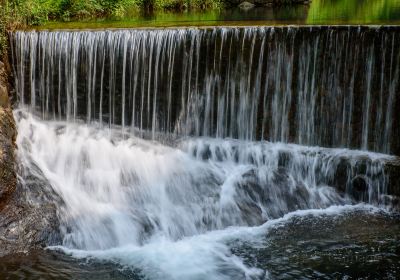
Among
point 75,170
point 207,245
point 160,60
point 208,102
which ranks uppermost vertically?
point 160,60

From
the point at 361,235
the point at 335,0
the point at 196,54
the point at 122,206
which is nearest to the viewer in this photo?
the point at 361,235

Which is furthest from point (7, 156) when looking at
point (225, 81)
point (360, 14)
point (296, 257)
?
point (360, 14)

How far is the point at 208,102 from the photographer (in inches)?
403

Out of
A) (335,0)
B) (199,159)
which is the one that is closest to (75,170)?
(199,159)

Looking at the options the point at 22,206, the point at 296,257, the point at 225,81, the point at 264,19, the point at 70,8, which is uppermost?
the point at 70,8

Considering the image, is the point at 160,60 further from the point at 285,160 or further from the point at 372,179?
the point at 372,179

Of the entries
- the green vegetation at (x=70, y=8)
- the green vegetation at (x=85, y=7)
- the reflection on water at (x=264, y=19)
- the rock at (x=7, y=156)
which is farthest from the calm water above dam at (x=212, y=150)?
the green vegetation at (x=85, y=7)

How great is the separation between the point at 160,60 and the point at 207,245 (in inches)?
166

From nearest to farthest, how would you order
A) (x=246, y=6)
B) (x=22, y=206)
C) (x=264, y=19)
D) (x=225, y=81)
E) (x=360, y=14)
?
(x=22, y=206) → (x=225, y=81) → (x=264, y=19) → (x=360, y=14) → (x=246, y=6)

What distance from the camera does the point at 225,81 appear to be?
397 inches

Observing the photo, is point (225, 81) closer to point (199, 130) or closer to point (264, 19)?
point (199, 130)

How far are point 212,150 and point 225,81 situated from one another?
1373mm

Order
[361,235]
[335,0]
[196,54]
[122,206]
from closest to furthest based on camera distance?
[361,235]
[122,206]
[196,54]
[335,0]

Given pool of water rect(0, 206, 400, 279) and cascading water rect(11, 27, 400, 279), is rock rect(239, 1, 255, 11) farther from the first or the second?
pool of water rect(0, 206, 400, 279)
